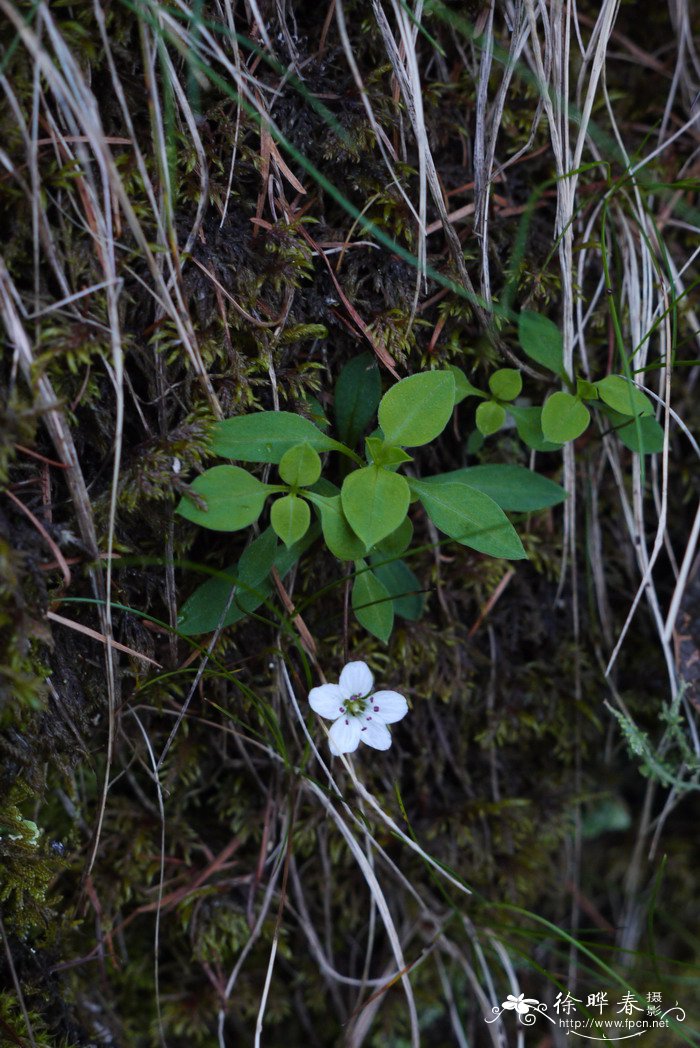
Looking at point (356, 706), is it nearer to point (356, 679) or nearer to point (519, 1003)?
point (356, 679)

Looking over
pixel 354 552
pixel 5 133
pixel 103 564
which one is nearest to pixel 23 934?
pixel 103 564

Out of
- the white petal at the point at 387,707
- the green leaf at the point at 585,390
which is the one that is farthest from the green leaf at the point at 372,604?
the green leaf at the point at 585,390

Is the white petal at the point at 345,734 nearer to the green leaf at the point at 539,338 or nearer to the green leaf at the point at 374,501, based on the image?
the green leaf at the point at 374,501

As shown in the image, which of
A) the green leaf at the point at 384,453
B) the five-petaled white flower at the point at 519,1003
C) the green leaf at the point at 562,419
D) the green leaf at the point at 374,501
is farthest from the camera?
the five-petaled white flower at the point at 519,1003

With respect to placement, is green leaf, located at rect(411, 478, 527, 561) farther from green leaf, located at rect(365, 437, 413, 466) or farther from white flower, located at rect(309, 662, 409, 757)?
white flower, located at rect(309, 662, 409, 757)

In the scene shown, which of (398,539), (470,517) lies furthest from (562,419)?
(398,539)

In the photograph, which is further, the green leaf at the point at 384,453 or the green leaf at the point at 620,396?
the green leaf at the point at 620,396
